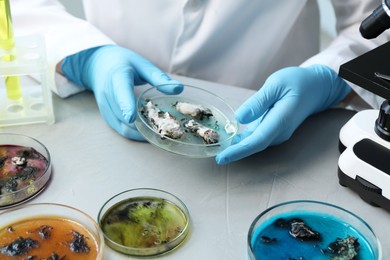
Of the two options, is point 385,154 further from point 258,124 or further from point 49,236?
point 49,236

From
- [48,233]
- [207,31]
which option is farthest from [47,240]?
[207,31]

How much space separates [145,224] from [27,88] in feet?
1.94

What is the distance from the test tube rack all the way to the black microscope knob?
2.54 feet

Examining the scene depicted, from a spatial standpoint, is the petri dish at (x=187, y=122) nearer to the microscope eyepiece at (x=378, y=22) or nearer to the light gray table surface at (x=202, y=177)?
the light gray table surface at (x=202, y=177)

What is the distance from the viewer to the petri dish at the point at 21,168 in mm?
1078

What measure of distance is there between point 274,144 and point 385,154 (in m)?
0.27

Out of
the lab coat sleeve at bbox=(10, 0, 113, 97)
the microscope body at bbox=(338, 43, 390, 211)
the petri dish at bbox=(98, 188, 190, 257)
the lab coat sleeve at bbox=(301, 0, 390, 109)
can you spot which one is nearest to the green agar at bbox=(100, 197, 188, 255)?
the petri dish at bbox=(98, 188, 190, 257)

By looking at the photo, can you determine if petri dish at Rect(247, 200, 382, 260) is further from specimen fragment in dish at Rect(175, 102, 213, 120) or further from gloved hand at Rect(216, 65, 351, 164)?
specimen fragment in dish at Rect(175, 102, 213, 120)

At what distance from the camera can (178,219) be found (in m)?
1.05

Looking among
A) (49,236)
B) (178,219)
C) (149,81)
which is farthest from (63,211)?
(149,81)

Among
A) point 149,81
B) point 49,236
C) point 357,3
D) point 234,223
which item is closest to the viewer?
point 49,236

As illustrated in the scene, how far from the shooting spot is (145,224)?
1.03 metres

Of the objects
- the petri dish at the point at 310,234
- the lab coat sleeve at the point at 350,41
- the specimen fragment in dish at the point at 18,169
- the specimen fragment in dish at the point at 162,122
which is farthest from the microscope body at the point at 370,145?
the specimen fragment in dish at the point at 18,169

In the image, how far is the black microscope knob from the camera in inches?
44.3
